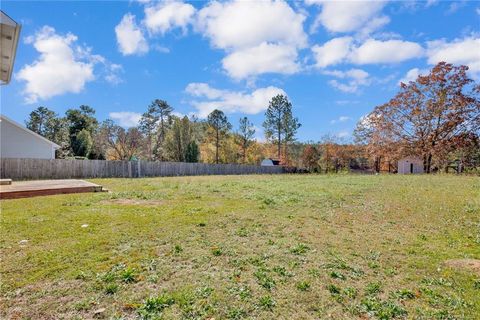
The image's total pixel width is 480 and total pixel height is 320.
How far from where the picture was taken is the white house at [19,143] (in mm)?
19766

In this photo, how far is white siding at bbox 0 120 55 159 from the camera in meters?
19.8

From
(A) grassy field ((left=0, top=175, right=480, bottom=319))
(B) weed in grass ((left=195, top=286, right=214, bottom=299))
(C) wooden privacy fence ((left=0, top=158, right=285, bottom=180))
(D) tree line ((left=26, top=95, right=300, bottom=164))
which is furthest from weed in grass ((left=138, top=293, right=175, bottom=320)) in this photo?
(D) tree line ((left=26, top=95, right=300, bottom=164))

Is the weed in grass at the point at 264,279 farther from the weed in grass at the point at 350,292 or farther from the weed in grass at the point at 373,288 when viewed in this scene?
the weed in grass at the point at 373,288

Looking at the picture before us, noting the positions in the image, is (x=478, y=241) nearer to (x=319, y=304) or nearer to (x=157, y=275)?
(x=319, y=304)

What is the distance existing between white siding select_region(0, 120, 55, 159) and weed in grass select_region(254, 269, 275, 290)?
22.6 m

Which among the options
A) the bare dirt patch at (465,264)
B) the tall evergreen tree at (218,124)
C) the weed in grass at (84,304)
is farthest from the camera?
the tall evergreen tree at (218,124)

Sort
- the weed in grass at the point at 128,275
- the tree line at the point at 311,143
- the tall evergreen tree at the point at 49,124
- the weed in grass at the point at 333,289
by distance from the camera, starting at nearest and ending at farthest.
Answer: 1. the weed in grass at the point at 333,289
2. the weed in grass at the point at 128,275
3. the tree line at the point at 311,143
4. the tall evergreen tree at the point at 49,124

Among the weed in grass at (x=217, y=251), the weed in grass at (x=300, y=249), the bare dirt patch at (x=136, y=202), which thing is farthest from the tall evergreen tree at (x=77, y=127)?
the weed in grass at (x=300, y=249)

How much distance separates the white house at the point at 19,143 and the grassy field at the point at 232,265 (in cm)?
1752

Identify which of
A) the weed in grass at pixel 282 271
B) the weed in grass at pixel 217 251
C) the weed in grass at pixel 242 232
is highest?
the weed in grass at pixel 242 232

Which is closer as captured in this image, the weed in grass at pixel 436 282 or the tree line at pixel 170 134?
the weed in grass at pixel 436 282

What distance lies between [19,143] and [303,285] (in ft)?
78.4

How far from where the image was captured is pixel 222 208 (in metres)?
6.93

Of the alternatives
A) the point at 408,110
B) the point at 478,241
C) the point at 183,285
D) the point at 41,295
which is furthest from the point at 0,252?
the point at 408,110
